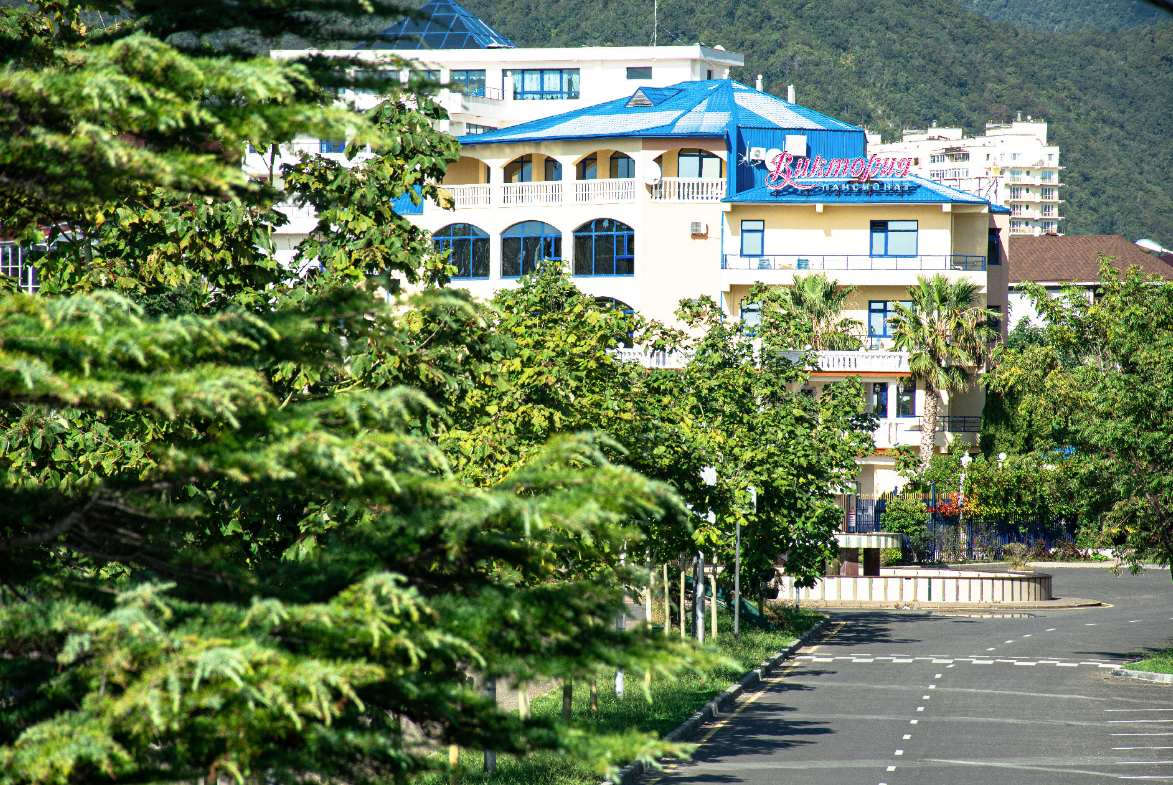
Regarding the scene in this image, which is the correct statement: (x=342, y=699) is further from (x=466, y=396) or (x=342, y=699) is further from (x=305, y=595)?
(x=466, y=396)

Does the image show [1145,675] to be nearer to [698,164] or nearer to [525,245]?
[698,164]

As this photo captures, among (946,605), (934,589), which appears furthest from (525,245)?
(946,605)

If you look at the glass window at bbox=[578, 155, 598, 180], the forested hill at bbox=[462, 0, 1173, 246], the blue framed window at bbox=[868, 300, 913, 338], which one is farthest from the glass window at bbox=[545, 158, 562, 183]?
the forested hill at bbox=[462, 0, 1173, 246]

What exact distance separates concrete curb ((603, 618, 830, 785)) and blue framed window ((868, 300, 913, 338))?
90.5 ft

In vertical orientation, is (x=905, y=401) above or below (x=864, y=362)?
below

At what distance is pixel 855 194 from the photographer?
53.8 metres

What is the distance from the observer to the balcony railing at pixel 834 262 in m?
53.0

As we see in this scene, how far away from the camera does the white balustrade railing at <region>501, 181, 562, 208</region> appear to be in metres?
53.9

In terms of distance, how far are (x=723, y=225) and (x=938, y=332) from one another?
10.1m

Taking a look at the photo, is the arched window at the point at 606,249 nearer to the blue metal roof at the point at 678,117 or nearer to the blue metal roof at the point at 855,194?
the blue metal roof at the point at 678,117

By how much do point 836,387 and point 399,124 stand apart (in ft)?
72.6

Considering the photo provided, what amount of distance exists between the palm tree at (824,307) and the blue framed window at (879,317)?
150 centimetres

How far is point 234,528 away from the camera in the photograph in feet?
30.8

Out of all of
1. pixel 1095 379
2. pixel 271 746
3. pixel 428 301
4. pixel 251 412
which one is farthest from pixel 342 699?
pixel 1095 379
